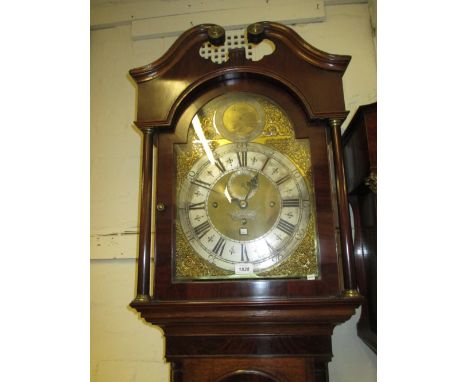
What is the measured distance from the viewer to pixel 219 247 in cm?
71

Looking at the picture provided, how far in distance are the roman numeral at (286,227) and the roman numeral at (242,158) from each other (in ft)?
0.55

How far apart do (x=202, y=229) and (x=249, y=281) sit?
0.54ft

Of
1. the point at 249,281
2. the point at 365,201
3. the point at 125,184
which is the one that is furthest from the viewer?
the point at 125,184

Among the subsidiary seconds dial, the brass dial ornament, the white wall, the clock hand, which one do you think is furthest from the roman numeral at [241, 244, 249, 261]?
the white wall

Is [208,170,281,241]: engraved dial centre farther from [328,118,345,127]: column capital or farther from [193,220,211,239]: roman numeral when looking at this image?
[328,118,345,127]: column capital

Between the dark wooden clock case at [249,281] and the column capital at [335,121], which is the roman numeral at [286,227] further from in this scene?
the column capital at [335,121]

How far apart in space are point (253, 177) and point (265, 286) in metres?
0.26

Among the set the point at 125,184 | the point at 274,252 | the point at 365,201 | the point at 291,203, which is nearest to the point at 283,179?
the point at 291,203

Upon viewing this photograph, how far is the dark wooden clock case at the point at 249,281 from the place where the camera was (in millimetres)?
633

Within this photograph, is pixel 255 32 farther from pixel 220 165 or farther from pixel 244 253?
pixel 244 253

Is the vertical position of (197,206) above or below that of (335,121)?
below

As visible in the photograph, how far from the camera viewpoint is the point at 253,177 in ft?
2.42

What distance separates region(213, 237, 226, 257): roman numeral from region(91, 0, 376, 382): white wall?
48 cm

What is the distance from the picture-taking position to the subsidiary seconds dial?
0.70 metres
